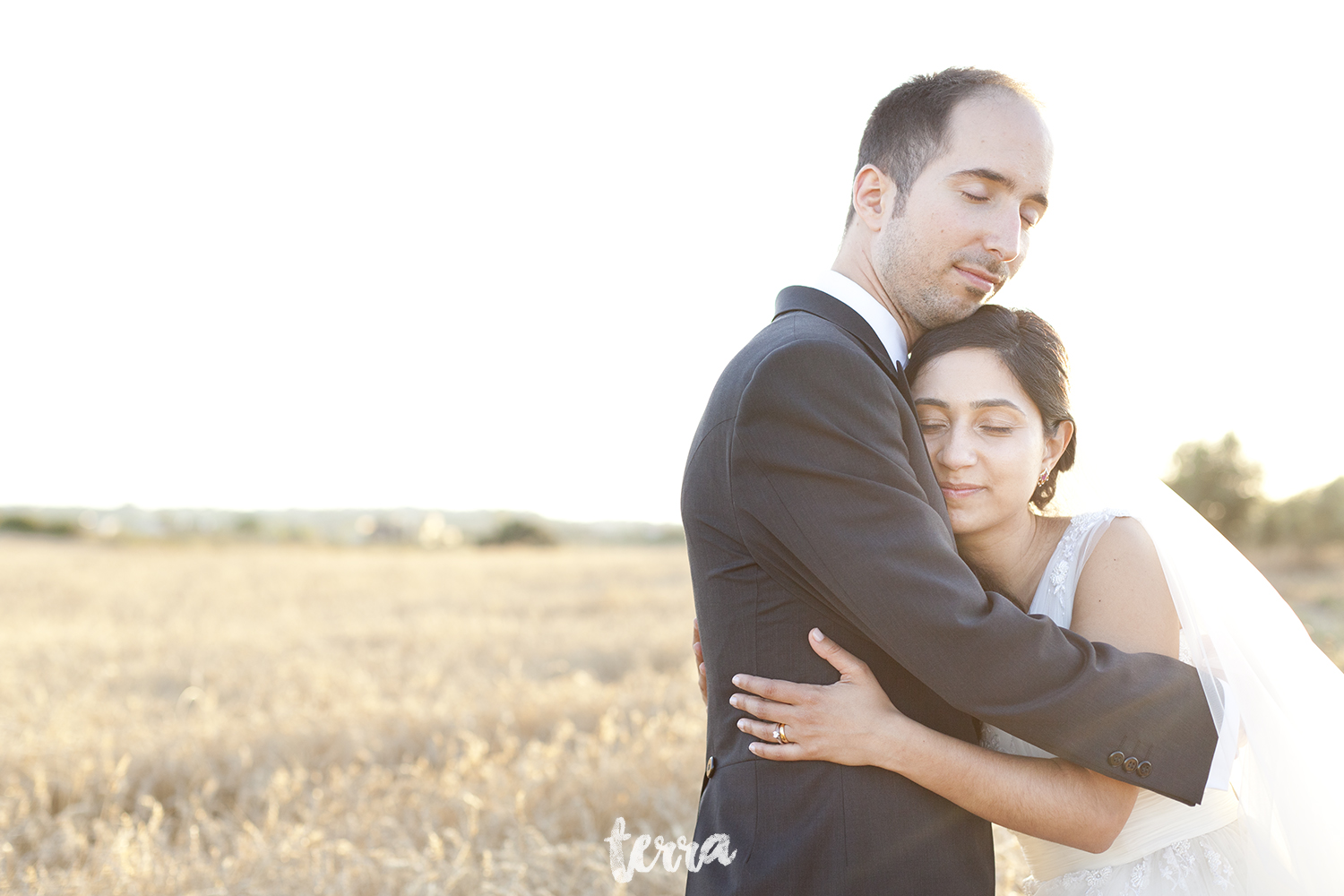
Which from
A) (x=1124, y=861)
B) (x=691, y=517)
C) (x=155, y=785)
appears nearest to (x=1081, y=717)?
(x=1124, y=861)

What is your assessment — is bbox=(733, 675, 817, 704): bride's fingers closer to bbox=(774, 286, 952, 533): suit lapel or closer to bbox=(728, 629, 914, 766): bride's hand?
bbox=(728, 629, 914, 766): bride's hand

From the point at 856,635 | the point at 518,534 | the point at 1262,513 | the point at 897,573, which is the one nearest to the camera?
the point at 897,573

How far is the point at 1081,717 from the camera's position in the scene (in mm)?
1849

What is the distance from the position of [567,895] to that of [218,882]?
1295mm

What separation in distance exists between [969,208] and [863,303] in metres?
0.37

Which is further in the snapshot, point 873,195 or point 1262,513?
point 1262,513

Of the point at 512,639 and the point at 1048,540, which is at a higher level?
the point at 1048,540

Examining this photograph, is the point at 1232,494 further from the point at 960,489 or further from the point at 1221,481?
the point at 960,489

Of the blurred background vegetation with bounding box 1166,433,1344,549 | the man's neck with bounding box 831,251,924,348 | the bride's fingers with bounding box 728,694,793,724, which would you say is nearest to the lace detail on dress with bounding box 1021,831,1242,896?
the bride's fingers with bounding box 728,694,793,724

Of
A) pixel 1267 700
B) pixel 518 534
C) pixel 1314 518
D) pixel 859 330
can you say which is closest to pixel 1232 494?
pixel 1314 518

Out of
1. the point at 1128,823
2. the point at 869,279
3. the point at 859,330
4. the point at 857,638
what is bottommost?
the point at 1128,823

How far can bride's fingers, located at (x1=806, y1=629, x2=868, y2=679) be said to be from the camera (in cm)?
193

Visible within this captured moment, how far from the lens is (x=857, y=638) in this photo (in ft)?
6.48

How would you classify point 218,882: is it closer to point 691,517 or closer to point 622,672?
point 691,517
